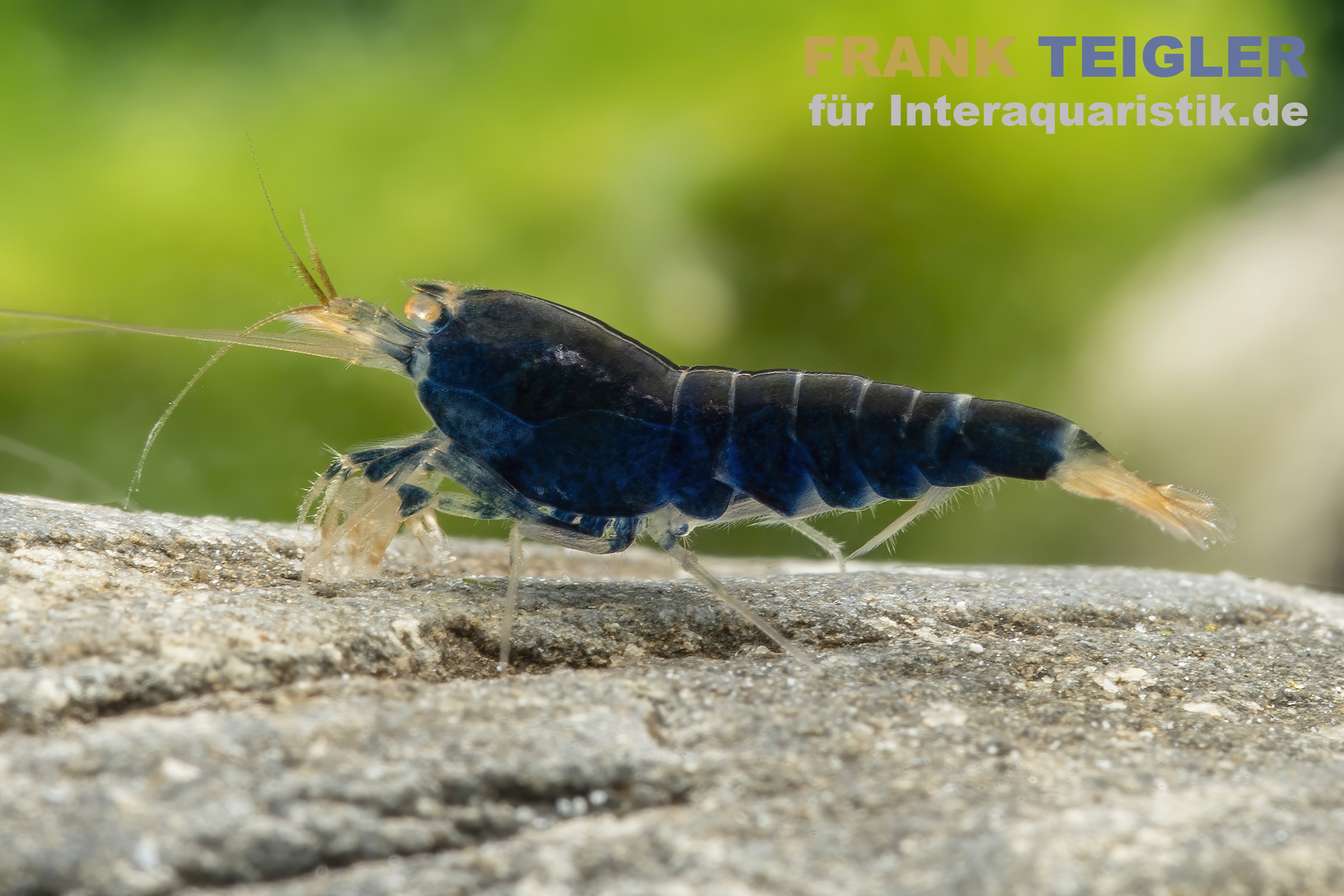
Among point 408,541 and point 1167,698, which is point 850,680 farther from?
point 408,541

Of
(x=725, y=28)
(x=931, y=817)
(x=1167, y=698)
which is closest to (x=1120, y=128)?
(x=725, y=28)

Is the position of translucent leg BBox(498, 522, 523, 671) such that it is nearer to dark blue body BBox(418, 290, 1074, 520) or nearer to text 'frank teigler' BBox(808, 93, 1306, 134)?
dark blue body BBox(418, 290, 1074, 520)

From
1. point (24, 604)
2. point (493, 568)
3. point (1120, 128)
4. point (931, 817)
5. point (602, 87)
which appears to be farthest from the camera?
point (1120, 128)

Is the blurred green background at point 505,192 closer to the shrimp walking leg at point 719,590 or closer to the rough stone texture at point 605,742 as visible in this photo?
the shrimp walking leg at point 719,590

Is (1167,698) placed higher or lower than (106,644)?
lower

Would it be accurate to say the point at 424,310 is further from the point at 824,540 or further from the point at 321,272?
the point at 824,540

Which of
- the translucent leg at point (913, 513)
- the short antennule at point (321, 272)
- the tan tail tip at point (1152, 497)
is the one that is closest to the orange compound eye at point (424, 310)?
the short antennule at point (321, 272)

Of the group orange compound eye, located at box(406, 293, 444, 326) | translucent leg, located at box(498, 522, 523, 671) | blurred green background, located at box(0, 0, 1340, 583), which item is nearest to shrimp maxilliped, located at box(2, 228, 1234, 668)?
orange compound eye, located at box(406, 293, 444, 326)
